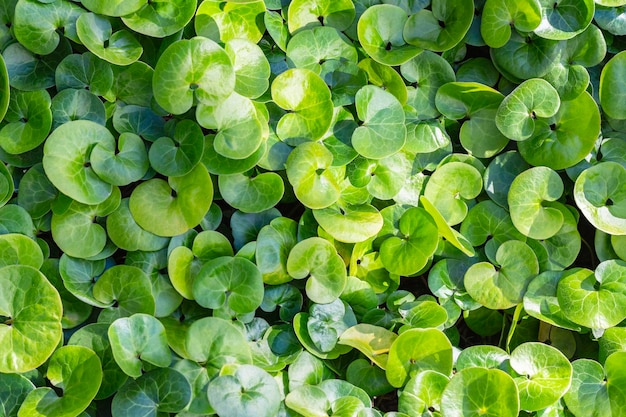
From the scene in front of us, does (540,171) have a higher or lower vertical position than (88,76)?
lower

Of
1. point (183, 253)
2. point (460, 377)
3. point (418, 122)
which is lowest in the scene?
point (460, 377)

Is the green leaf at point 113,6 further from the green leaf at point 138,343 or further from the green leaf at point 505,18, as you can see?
the green leaf at point 505,18

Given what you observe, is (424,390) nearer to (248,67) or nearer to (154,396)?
(154,396)

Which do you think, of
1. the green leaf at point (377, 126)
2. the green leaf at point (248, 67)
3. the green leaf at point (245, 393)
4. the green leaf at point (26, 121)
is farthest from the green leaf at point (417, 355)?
the green leaf at point (26, 121)

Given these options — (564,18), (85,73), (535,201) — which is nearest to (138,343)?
(85,73)

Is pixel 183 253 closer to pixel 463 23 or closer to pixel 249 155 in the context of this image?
pixel 249 155

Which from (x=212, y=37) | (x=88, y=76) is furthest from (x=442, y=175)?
(x=88, y=76)
